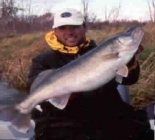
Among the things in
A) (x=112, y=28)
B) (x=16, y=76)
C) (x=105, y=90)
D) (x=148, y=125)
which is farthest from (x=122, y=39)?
(x=112, y=28)

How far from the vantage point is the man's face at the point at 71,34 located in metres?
3.87

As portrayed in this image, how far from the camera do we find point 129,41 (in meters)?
3.06

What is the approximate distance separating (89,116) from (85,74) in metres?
0.66

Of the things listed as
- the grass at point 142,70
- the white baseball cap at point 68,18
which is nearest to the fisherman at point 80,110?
the white baseball cap at point 68,18

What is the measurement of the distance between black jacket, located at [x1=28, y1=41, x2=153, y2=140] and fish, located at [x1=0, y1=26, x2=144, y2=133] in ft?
1.14

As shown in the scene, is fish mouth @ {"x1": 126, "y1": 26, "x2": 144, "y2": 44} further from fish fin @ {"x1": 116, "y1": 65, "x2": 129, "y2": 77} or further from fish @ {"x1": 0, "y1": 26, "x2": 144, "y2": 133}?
fish fin @ {"x1": 116, "y1": 65, "x2": 129, "y2": 77}

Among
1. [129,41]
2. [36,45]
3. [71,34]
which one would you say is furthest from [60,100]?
[36,45]

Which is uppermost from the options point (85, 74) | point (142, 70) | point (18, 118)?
point (85, 74)

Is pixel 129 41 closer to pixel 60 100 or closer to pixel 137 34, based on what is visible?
pixel 137 34

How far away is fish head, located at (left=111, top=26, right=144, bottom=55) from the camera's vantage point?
3.05 meters

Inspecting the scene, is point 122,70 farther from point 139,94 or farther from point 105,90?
point 139,94

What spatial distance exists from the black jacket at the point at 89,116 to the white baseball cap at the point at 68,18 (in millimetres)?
454

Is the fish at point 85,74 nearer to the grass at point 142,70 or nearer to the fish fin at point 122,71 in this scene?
the fish fin at point 122,71

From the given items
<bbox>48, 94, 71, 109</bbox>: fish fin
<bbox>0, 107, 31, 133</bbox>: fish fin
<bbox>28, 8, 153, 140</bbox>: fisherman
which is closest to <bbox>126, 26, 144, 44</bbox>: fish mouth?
<bbox>28, 8, 153, 140</bbox>: fisherman
